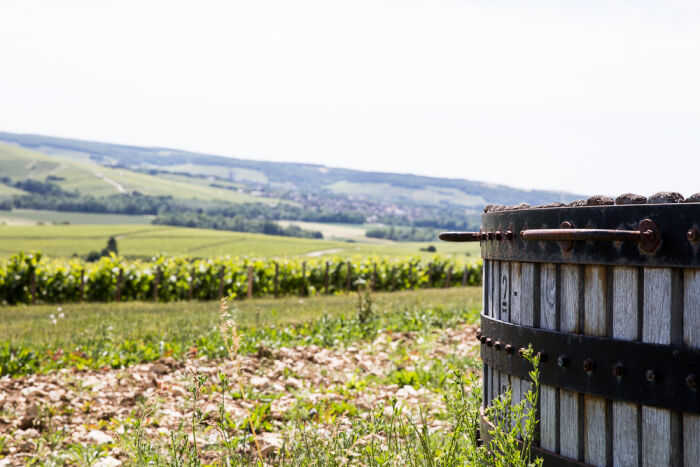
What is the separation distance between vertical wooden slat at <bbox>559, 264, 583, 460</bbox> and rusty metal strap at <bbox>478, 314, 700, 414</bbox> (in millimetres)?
64

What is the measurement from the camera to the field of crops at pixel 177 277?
19969 millimetres

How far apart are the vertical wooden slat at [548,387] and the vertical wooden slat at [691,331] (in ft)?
2.15

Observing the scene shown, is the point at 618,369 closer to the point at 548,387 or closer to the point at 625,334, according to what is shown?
the point at 625,334

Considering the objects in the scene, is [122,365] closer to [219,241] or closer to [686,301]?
[686,301]

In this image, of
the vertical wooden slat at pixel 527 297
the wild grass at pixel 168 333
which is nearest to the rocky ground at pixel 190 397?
the wild grass at pixel 168 333

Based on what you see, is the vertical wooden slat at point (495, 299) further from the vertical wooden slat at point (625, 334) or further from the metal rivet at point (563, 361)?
the vertical wooden slat at point (625, 334)

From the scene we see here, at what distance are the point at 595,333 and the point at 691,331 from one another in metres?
0.44

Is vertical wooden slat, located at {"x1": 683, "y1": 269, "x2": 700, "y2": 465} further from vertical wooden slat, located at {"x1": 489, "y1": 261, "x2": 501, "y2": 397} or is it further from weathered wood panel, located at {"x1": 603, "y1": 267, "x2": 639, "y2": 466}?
vertical wooden slat, located at {"x1": 489, "y1": 261, "x2": 501, "y2": 397}

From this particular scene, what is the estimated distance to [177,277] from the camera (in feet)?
72.1

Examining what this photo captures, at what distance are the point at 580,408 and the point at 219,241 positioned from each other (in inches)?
3589

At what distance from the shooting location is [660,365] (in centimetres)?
292

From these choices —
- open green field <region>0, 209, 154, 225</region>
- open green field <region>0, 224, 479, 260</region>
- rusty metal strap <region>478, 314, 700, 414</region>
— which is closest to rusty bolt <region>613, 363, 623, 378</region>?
rusty metal strap <region>478, 314, 700, 414</region>

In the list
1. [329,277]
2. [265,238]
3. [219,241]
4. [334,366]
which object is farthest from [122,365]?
[265,238]

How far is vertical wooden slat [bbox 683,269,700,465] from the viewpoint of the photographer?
2855 mm
